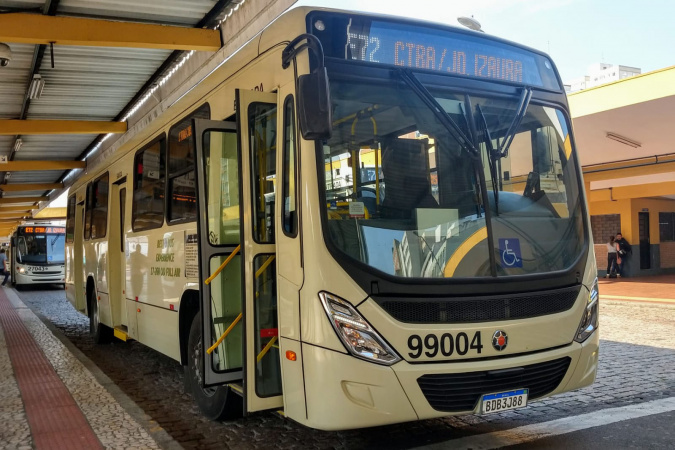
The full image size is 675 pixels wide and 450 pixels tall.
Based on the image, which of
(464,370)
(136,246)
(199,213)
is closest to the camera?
(464,370)

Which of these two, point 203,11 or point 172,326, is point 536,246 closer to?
point 172,326

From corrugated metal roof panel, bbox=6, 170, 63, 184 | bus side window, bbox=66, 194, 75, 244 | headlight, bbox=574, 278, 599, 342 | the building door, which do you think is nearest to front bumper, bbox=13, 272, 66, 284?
corrugated metal roof panel, bbox=6, 170, 63, 184

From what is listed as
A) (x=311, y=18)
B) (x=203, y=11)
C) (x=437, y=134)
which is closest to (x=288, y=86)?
(x=311, y=18)

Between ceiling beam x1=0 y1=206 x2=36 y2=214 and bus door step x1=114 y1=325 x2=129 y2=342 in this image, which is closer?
bus door step x1=114 y1=325 x2=129 y2=342

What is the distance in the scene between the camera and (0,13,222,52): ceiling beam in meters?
9.86

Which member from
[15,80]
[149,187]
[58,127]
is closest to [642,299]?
[149,187]

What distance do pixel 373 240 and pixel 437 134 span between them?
0.91m

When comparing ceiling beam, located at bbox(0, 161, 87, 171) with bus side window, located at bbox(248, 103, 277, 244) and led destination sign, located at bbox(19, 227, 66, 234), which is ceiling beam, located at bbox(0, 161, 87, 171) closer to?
led destination sign, located at bbox(19, 227, 66, 234)

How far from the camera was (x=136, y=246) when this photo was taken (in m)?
7.73

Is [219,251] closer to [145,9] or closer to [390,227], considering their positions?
[390,227]

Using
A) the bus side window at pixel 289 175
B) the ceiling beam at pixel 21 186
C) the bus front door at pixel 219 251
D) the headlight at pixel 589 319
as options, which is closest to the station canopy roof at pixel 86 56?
the bus front door at pixel 219 251

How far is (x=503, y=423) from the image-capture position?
17.7 feet

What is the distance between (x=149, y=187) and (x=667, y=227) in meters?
24.4

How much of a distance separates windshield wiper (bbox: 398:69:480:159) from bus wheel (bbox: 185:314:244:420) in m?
2.66
